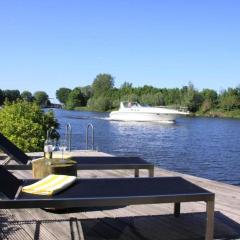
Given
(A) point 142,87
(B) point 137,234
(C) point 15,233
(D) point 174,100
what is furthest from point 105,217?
(A) point 142,87

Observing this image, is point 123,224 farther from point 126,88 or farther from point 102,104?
point 126,88

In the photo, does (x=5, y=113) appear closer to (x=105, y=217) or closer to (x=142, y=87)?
(x=105, y=217)

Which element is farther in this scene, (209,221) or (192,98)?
(192,98)

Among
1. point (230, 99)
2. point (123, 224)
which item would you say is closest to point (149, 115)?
point (230, 99)

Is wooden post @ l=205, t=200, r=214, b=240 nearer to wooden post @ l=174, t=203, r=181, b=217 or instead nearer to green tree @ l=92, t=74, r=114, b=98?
wooden post @ l=174, t=203, r=181, b=217

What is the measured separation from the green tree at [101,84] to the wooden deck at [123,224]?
90.0m

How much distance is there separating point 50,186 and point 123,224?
1.09m

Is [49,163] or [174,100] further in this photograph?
[174,100]

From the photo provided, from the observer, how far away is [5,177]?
373 cm

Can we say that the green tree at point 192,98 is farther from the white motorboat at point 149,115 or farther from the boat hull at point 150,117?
the boat hull at point 150,117

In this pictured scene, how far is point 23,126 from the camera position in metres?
11.7

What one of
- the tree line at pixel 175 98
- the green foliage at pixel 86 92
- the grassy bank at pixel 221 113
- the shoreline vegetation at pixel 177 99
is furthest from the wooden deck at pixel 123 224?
the green foliage at pixel 86 92

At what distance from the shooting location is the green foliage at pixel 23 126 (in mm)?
11648

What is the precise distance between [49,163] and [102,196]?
128 cm
